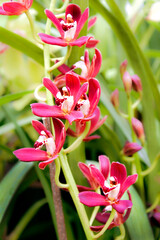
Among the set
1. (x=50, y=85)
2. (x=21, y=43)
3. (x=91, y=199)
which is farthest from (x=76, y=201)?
(x=21, y=43)

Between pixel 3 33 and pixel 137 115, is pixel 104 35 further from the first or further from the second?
pixel 3 33

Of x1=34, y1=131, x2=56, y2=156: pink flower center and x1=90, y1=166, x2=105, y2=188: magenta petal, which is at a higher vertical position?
x1=34, y1=131, x2=56, y2=156: pink flower center

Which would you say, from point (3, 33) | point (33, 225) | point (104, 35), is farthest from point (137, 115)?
point (3, 33)

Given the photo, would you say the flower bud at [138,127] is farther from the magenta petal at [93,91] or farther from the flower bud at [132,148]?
the magenta petal at [93,91]

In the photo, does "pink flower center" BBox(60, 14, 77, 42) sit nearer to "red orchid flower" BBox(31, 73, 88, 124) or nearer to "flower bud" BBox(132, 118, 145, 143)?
"red orchid flower" BBox(31, 73, 88, 124)

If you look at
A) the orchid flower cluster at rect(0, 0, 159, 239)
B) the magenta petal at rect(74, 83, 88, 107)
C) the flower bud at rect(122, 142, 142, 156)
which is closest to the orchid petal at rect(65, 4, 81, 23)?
the orchid flower cluster at rect(0, 0, 159, 239)

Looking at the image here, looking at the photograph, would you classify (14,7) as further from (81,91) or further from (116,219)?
(116,219)
